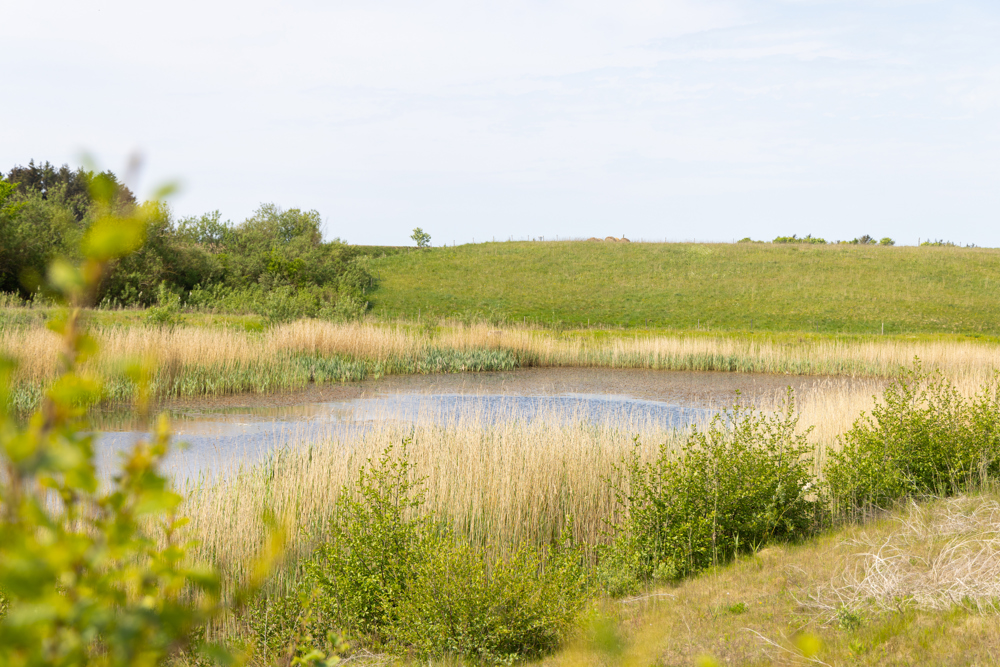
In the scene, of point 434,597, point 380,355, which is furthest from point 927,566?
point 380,355

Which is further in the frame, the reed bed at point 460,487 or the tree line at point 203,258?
the tree line at point 203,258

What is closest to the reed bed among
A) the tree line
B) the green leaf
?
the green leaf

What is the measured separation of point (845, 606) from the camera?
5.00 meters

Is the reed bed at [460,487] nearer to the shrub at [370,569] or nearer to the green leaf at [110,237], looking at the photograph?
the shrub at [370,569]

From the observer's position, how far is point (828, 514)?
7.86 m

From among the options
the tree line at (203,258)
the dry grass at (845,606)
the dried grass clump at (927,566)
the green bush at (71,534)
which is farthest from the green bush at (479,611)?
the tree line at (203,258)

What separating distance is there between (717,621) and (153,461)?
207 inches

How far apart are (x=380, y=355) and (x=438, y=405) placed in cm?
807

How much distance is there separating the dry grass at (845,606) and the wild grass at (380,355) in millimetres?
10306

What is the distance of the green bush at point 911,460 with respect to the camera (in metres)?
7.76

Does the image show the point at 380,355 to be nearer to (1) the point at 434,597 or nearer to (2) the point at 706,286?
(1) the point at 434,597

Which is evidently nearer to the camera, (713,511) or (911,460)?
(713,511)

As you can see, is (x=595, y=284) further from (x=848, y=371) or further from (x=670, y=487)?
(x=670, y=487)

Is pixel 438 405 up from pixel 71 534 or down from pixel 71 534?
down
